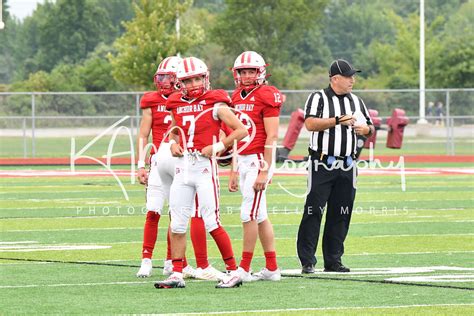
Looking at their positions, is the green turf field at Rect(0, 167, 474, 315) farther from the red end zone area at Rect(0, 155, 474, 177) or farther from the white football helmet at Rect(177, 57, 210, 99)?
the red end zone area at Rect(0, 155, 474, 177)

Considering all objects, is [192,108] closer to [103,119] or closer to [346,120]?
[346,120]

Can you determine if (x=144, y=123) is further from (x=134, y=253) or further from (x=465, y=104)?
(x=465, y=104)

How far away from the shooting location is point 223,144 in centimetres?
869

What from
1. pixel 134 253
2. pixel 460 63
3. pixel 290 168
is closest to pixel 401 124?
pixel 290 168

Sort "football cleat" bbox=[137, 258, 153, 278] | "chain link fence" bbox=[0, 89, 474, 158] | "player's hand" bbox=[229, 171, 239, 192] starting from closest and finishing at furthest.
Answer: "player's hand" bbox=[229, 171, 239, 192]
"football cleat" bbox=[137, 258, 153, 278]
"chain link fence" bbox=[0, 89, 474, 158]

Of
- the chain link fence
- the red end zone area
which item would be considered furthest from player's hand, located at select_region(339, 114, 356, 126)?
the chain link fence

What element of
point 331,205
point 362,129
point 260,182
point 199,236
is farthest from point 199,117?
point 331,205

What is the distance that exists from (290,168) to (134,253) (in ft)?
45.9

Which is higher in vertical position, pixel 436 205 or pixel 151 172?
pixel 151 172

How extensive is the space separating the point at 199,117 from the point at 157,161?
799mm

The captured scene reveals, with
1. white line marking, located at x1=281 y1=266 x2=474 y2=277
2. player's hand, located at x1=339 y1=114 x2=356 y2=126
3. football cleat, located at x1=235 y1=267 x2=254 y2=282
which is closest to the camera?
football cleat, located at x1=235 y1=267 x2=254 y2=282

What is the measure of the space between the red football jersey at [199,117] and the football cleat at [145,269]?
1131 mm

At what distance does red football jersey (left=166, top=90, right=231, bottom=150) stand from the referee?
126cm

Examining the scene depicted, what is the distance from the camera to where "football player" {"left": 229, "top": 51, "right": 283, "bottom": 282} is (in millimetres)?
9141
